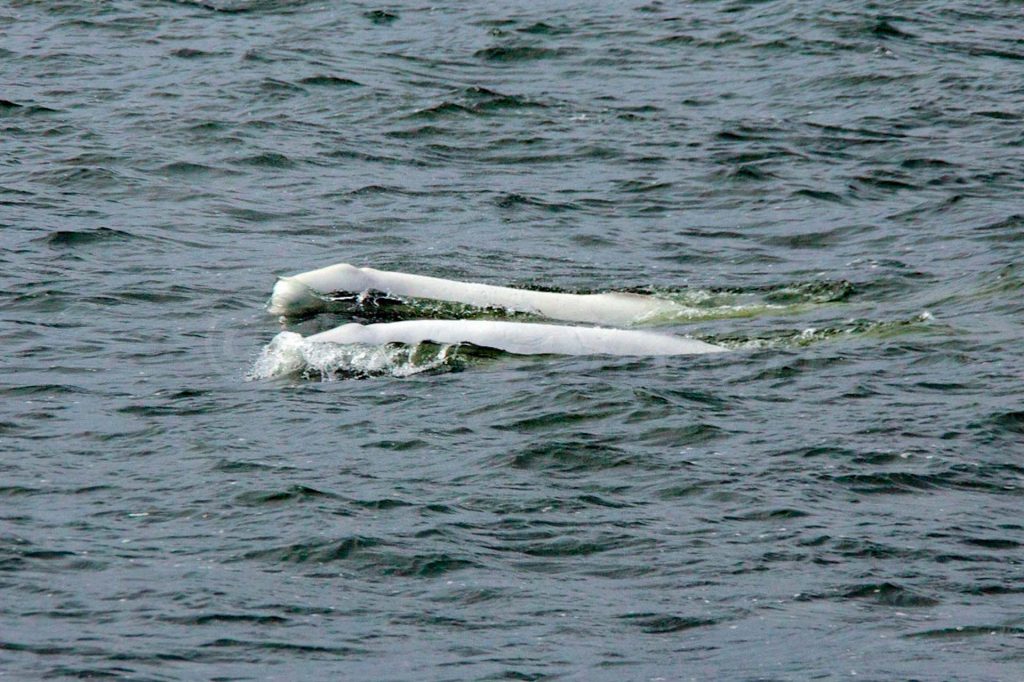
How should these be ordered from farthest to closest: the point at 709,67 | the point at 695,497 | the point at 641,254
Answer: the point at 709,67
the point at 641,254
the point at 695,497

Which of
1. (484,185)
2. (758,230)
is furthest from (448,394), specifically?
(484,185)

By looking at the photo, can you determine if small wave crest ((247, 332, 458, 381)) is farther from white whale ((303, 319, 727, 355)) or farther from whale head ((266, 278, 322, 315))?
whale head ((266, 278, 322, 315))

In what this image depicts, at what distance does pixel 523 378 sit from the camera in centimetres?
1248

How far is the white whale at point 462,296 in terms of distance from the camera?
14438 mm

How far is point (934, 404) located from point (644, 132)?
1054 cm

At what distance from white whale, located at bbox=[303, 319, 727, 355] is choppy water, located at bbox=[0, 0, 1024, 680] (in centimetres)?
19

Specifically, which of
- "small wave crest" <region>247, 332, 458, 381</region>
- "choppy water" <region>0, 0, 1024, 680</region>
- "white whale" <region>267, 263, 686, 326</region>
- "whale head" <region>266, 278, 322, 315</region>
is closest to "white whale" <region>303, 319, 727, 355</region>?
"small wave crest" <region>247, 332, 458, 381</region>

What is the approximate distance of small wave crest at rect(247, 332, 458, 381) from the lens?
12.8 meters

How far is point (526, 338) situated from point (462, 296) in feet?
5.79

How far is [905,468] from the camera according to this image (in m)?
10.5

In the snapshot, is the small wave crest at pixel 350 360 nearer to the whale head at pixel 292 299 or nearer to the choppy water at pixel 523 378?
the choppy water at pixel 523 378

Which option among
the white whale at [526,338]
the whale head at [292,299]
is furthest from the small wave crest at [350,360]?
the whale head at [292,299]

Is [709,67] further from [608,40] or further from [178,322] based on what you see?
[178,322]

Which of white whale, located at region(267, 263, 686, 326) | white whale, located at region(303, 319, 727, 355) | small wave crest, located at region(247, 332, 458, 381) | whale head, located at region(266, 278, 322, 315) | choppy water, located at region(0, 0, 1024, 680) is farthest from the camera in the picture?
whale head, located at region(266, 278, 322, 315)
